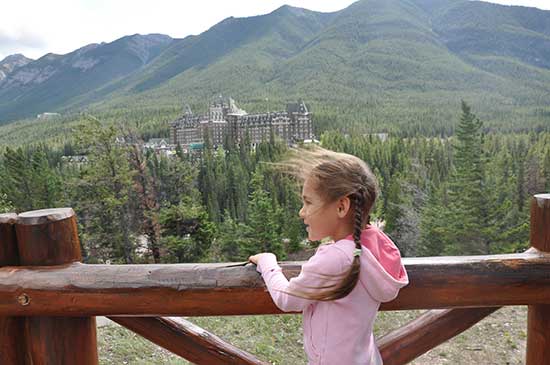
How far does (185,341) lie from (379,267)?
2.89 feet

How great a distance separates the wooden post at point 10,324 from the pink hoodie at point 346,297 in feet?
3.54

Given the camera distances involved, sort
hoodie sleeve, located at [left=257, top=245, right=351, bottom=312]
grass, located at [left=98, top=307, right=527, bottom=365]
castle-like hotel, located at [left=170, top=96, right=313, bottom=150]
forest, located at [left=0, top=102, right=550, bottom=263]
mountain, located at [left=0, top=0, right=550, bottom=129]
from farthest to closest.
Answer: mountain, located at [left=0, top=0, right=550, bottom=129] → castle-like hotel, located at [left=170, top=96, right=313, bottom=150] → forest, located at [left=0, top=102, right=550, bottom=263] → grass, located at [left=98, top=307, right=527, bottom=365] → hoodie sleeve, located at [left=257, top=245, right=351, bottom=312]

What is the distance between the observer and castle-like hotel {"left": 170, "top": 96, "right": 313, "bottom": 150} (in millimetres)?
66688

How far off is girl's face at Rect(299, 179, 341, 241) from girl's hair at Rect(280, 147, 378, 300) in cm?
2

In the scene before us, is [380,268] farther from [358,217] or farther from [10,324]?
[10,324]

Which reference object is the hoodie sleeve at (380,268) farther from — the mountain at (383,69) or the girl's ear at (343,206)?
the mountain at (383,69)

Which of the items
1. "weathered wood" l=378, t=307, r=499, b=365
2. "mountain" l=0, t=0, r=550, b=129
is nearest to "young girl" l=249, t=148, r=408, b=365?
"weathered wood" l=378, t=307, r=499, b=365

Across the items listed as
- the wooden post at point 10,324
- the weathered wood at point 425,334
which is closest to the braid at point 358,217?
the weathered wood at point 425,334

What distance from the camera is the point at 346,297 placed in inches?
52.9

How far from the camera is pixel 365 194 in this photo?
1.34 m

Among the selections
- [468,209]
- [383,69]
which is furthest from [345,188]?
[383,69]

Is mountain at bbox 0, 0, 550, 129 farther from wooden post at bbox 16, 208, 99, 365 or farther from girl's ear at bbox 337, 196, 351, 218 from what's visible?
girl's ear at bbox 337, 196, 351, 218

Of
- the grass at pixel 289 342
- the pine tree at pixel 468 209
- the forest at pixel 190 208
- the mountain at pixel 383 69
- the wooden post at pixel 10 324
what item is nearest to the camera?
the wooden post at pixel 10 324

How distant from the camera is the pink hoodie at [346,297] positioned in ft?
4.31
